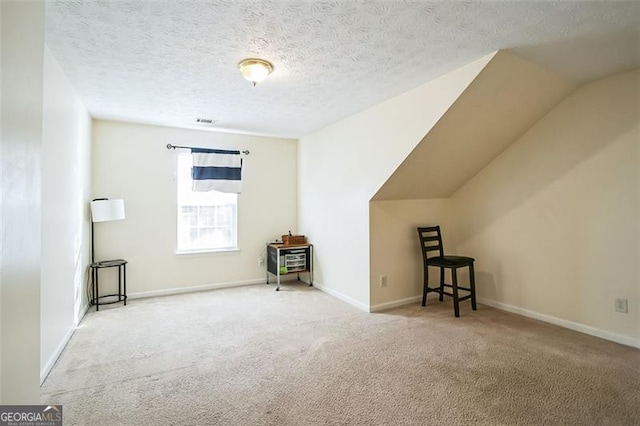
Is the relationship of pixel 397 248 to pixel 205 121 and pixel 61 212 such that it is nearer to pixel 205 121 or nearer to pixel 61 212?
pixel 205 121

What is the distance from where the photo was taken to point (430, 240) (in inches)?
161

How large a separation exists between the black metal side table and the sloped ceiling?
3.30 meters

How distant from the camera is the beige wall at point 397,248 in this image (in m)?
3.86

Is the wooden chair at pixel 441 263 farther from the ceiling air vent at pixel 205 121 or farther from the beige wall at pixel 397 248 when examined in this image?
the ceiling air vent at pixel 205 121

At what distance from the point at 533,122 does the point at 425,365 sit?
2.73 metres

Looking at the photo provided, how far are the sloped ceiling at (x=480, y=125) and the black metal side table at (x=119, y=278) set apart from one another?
130 inches

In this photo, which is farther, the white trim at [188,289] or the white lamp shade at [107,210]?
the white trim at [188,289]

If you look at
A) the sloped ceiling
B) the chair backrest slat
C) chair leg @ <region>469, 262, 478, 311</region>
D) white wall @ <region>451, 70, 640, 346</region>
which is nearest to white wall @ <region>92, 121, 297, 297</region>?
the sloped ceiling

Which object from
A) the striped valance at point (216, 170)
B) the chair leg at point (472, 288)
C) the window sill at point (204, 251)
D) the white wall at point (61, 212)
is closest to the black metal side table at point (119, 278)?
the white wall at point (61, 212)

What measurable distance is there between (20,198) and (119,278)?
3.50 m

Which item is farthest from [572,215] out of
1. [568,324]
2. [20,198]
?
[20,198]

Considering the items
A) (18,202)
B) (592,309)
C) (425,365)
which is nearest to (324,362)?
(425,365)

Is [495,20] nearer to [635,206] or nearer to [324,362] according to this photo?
[635,206]

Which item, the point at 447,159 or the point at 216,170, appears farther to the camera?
the point at 216,170
